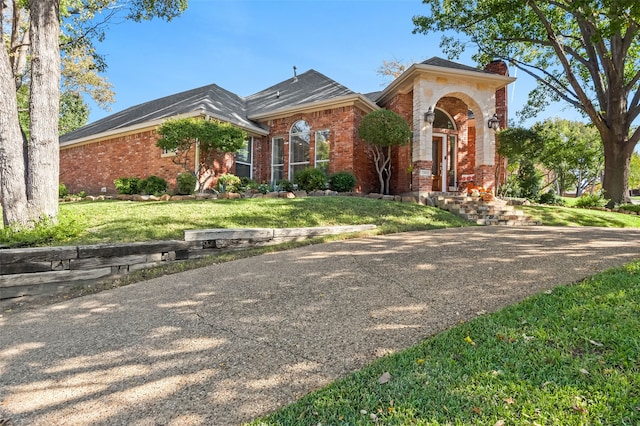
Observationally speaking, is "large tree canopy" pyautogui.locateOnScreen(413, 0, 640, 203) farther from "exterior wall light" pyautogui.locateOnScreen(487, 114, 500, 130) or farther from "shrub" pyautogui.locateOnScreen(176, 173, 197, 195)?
"shrub" pyautogui.locateOnScreen(176, 173, 197, 195)

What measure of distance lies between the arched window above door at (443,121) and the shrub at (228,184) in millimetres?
7788

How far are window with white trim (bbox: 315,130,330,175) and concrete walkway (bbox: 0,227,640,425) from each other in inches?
310

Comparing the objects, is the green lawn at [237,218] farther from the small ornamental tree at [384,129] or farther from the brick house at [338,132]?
the brick house at [338,132]

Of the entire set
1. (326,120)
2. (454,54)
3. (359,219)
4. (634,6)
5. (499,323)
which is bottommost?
(499,323)

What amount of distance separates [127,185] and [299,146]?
6.64 m

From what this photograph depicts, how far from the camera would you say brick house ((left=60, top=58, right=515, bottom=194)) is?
437 inches

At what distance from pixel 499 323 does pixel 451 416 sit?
123cm

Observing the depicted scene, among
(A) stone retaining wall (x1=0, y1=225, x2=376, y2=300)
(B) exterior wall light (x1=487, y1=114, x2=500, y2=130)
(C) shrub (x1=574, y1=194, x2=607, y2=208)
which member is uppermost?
(B) exterior wall light (x1=487, y1=114, x2=500, y2=130)

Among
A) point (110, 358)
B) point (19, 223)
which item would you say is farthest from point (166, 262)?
point (110, 358)

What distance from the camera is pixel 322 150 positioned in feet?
41.7

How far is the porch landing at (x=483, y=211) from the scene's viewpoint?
928 cm

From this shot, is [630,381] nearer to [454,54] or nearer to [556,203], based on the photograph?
[556,203]

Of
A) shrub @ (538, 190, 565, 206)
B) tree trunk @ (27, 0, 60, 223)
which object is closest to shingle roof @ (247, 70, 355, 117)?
tree trunk @ (27, 0, 60, 223)

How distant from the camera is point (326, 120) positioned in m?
12.5
